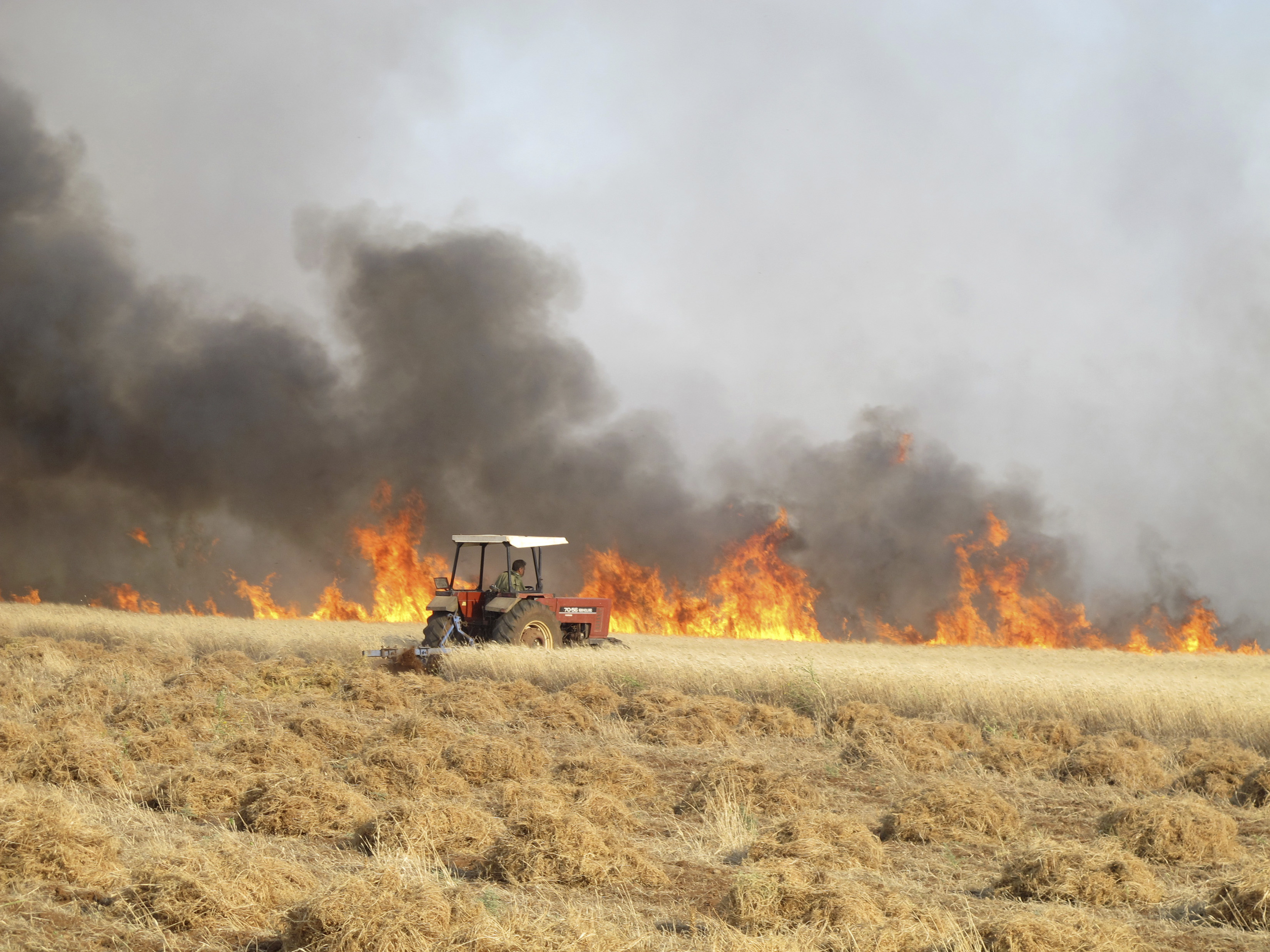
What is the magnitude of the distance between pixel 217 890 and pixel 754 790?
531cm

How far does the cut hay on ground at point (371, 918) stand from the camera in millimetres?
4730

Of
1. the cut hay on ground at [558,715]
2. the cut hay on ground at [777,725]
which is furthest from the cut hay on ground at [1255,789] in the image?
the cut hay on ground at [558,715]

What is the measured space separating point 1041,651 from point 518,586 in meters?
25.2

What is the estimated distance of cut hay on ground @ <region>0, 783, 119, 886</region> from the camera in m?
5.99

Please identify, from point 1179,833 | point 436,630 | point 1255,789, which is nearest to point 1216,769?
point 1255,789

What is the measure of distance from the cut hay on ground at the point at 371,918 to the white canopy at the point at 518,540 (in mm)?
13418

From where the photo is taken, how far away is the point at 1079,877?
6207mm

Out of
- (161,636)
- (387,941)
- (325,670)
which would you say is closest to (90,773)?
(387,941)

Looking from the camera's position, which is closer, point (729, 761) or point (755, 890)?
point (755, 890)

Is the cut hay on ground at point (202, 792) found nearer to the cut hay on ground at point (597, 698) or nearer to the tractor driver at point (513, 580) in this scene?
the cut hay on ground at point (597, 698)

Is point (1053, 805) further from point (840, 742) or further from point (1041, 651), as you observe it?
point (1041, 651)

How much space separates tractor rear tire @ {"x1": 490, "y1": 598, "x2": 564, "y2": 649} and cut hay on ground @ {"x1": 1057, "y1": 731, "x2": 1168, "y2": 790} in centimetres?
998

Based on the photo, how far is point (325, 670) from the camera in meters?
17.8

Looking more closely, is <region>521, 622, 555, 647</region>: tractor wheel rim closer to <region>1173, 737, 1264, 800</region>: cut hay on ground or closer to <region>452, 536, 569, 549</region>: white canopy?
<region>452, 536, 569, 549</region>: white canopy
